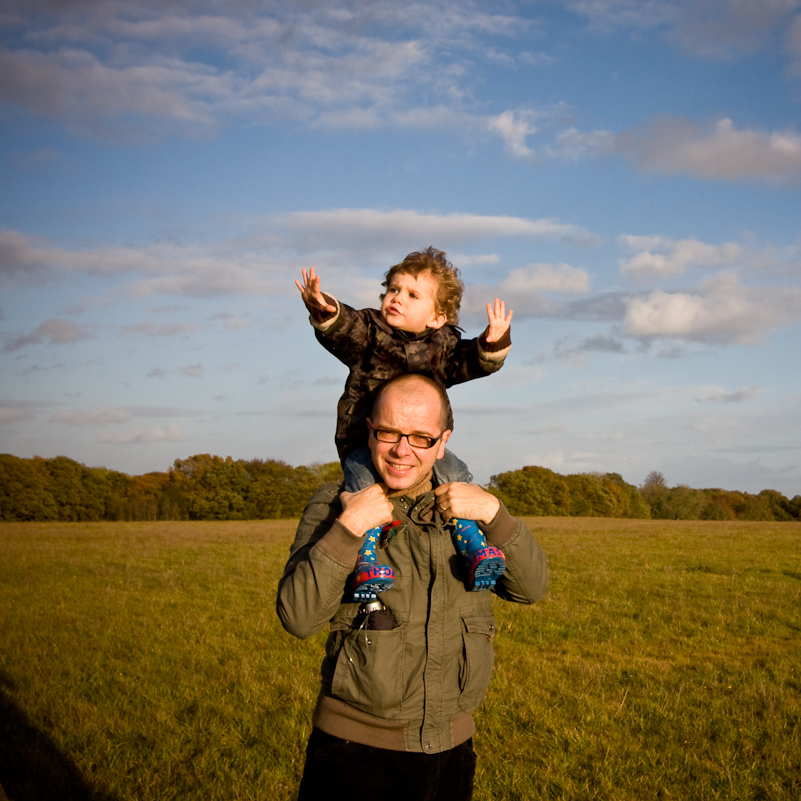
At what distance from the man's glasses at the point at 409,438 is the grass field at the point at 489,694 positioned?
4.16 metres

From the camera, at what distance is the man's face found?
3.06m

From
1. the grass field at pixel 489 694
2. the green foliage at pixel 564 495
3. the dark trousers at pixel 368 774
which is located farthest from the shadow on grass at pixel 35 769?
the green foliage at pixel 564 495

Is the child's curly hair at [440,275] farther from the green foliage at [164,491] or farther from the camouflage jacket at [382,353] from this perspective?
the green foliage at [164,491]

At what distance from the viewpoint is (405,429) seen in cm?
307

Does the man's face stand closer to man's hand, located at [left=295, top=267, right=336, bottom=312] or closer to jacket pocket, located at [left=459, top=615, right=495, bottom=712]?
jacket pocket, located at [left=459, top=615, right=495, bottom=712]

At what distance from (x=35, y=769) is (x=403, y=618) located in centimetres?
519

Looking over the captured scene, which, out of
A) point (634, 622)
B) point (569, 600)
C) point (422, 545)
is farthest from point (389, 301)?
point (569, 600)

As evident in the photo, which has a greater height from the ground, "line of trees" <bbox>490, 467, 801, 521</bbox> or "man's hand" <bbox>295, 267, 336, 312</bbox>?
"man's hand" <bbox>295, 267, 336, 312</bbox>

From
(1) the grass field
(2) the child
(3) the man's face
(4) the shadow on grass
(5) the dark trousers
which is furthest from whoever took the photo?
(1) the grass field

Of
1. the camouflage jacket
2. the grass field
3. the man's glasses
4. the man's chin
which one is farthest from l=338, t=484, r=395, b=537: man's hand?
the grass field

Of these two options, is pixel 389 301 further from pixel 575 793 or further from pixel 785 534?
pixel 785 534

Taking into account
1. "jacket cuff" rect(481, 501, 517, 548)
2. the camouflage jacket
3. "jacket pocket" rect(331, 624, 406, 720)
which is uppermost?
the camouflage jacket

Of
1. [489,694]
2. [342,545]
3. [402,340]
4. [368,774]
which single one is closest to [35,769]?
[489,694]

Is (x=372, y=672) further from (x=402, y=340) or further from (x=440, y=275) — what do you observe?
(x=440, y=275)
